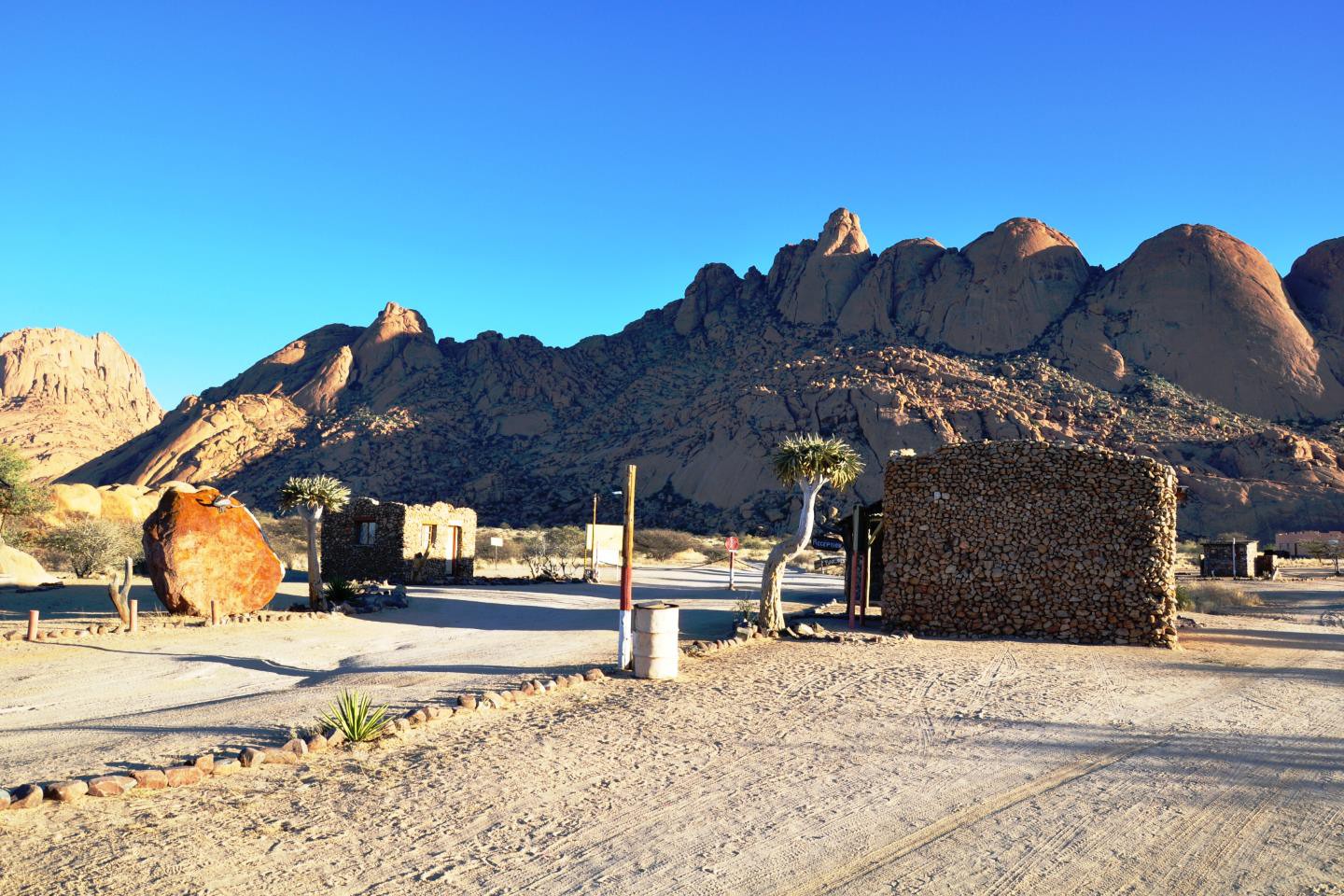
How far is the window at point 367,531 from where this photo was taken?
1119 inches

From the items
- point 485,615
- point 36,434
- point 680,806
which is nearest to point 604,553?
point 485,615

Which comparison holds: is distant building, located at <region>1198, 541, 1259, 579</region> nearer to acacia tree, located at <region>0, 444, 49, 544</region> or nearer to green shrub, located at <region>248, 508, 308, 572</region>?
green shrub, located at <region>248, 508, 308, 572</region>

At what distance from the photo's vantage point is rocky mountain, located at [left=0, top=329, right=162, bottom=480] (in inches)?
3959

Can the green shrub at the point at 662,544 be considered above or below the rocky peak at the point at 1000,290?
below

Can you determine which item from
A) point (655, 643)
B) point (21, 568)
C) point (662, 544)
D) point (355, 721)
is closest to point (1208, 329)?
point (662, 544)

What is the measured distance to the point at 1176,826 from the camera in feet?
18.7

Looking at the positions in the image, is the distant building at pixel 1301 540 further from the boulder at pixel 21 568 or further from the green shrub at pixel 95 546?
the boulder at pixel 21 568

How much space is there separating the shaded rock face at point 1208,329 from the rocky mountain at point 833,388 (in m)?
0.24

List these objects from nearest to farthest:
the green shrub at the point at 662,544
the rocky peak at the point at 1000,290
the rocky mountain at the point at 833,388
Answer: the green shrub at the point at 662,544
the rocky mountain at the point at 833,388
the rocky peak at the point at 1000,290

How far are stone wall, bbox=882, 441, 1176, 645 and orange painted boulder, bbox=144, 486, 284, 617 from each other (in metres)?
12.7

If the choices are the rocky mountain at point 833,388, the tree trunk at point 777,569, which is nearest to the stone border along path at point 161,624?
the tree trunk at point 777,569

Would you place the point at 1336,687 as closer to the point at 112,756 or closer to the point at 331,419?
the point at 112,756

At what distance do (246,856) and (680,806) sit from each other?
2.73 m

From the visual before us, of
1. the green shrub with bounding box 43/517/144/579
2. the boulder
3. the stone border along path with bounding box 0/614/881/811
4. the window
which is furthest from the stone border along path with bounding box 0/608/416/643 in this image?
the green shrub with bounding box 43/517/144/579
